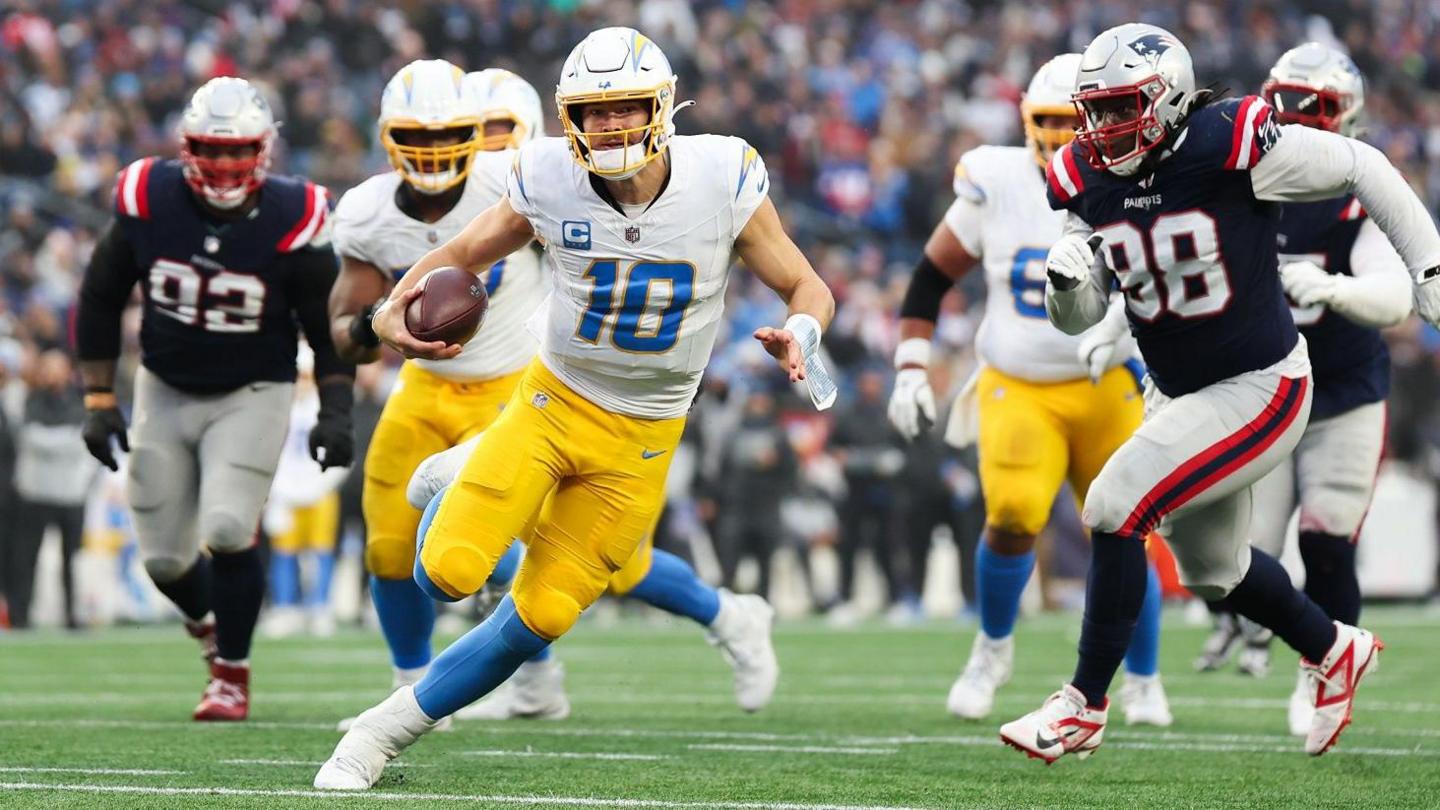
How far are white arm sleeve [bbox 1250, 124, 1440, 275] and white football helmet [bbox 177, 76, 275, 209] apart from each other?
2871 mm

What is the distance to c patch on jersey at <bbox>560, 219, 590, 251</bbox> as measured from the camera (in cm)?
469

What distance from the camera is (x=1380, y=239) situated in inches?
232

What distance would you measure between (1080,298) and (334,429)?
2353 mm

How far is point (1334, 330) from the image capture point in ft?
20.1

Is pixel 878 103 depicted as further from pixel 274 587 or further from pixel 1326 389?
pixel 1326 389

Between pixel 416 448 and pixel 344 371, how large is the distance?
1.22ft

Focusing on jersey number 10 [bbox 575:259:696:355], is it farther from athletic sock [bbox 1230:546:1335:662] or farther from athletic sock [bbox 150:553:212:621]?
athletic sock [bbox 150:553:212:621]

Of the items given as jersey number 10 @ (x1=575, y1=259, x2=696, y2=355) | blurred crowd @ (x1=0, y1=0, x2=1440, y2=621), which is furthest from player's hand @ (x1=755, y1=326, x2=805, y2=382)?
blurred crowd @ (x1=0, y1=0, x2=1440, y2=621)

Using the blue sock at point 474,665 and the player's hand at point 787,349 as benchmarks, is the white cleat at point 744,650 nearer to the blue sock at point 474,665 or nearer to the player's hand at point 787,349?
the blue sock at point 474,665

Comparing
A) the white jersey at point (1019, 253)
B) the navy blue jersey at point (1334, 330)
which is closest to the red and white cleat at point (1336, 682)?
the navy blue jersey at point (1334, 330)

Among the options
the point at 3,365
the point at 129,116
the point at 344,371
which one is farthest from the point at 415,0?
the point at 344,371

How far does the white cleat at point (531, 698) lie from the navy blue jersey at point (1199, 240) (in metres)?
2.37

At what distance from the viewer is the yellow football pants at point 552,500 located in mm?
4664

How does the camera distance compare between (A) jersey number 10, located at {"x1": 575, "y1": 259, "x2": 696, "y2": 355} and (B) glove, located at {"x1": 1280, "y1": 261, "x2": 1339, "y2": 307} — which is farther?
(B) glove, located at {"x1": 1280, "y1": 261, "x2": 1339, "y2": 307}
